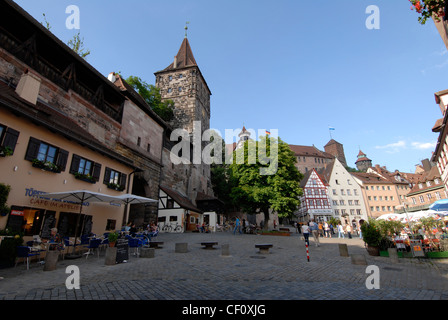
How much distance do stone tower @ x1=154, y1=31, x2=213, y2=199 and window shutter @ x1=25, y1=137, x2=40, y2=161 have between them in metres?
24.8

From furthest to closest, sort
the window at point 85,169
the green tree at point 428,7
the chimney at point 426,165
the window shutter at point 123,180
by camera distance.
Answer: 1. the chimney at point 426,165
2. the window shutter at point 123,180
3. the window at point 85,169
4. the green tree at point 428,7

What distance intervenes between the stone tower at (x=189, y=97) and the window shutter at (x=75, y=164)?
73.8ft

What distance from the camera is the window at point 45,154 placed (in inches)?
397

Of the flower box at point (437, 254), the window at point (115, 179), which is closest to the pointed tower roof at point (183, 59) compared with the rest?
the window at point (115, 179)

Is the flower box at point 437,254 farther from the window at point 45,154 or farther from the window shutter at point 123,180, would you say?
the window at point 45,154

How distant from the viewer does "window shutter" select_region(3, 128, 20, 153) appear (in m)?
9.05

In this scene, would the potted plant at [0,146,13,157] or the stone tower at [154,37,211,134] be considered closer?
the potted plant at [0,146,13,157]

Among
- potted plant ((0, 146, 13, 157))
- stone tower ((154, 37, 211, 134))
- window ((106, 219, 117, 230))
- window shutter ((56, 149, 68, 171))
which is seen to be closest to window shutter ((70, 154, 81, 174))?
window shutter ((56, 149, 68, 171))

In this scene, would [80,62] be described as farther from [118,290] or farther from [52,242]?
[118,290]

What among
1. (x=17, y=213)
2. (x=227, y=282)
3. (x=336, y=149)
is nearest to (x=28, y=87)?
(x=17, y=213)

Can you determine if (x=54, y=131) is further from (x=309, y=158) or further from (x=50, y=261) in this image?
(x=309, y=158)

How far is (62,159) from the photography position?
11.6 metres

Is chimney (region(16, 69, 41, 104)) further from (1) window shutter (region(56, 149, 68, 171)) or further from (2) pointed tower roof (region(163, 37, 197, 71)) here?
(2) pointed tower roof (region(163, 37, 197, 71))
